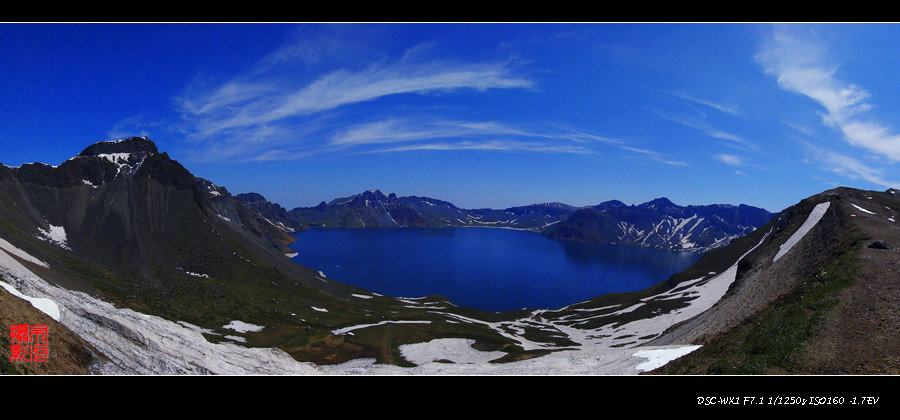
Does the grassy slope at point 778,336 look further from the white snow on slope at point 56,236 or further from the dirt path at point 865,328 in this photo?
the white snow on slope at point 56,236

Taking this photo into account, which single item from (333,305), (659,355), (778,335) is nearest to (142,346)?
(659,355)

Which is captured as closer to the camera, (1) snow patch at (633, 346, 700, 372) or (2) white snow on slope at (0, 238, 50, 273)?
(1) snow patch at (633, 346, 700, 372)

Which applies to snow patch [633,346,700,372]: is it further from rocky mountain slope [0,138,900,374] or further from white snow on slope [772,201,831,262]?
white snow on slope [772,201,831,262]

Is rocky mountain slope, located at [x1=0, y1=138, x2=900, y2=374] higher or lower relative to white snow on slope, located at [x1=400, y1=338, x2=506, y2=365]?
higher

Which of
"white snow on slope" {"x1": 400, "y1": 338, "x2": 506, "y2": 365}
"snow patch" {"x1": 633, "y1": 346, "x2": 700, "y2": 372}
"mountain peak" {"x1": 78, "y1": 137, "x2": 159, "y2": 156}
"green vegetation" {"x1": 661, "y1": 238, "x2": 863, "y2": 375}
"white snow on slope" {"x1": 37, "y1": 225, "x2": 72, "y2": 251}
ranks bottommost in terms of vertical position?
"white snow on slope" {"x1": 400, "y1": 338, "x2": 506, "y2": 365}

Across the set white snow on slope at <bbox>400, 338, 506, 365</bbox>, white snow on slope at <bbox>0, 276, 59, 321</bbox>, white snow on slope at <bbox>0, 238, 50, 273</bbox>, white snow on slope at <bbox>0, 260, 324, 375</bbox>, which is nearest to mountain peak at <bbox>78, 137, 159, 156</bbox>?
white snow on slope at <bbox>0, 238, 50, 273</bbox>

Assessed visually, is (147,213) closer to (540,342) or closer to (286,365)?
(286,365)

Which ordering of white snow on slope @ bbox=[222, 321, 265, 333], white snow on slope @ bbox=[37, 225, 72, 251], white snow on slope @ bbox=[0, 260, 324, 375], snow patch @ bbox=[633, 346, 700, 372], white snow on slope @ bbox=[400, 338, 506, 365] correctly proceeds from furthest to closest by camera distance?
white snow on slope @ bbox=[37, 225, 72, 251]
white snow on slope @ bbox=[222, 321, 265, 333]
white snow on slope @ bbox=[400, 338, 506, 365]
snow patch @ bbox=[633, 346, 700, 372]
white snow on slope @ bbox=[0, 260, 324, 375]
